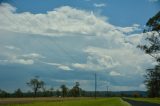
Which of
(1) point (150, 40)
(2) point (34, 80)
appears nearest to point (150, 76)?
(2) point (34, 80)

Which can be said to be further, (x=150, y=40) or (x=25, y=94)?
(x=25, y=94)

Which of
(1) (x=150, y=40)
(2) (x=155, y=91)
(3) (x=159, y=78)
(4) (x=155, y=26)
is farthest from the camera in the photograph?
(2) (x=155, y=91)

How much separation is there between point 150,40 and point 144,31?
2003 mm

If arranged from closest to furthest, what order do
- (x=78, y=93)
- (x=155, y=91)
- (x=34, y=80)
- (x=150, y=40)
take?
1. (x=150, y=40)
2. (x=155, y=91)
3. (x=34, y=80)
4. (x=78, y=93)

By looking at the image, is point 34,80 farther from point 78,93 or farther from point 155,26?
point 155,26

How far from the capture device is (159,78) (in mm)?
124938

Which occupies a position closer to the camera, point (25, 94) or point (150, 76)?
point (150, 76)

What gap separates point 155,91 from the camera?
140 m

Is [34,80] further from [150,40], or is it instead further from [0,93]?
[150,40]

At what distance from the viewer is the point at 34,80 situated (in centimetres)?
15175

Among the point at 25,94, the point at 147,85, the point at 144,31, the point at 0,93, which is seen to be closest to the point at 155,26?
the point at 144,31

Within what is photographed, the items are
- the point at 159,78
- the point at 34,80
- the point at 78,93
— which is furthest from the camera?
the point at 78,93

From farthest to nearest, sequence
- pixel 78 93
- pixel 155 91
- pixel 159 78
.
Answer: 1. pixel 78 93
2. pixel 155 91
3. pixel 159 78

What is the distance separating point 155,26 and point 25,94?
114 meters
